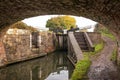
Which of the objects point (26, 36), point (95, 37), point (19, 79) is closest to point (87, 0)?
point (19, 79)

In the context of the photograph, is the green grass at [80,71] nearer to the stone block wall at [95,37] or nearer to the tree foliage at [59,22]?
the stone block wall at [95,37]

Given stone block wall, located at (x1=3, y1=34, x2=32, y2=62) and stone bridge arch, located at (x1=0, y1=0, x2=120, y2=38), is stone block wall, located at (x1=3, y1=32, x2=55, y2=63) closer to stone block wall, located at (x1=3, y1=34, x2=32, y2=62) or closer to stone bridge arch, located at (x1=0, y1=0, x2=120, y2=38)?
stone block wall, located at (x1=3, y1=34, x2=32, y2=62)

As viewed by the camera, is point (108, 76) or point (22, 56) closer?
point (108, 76)

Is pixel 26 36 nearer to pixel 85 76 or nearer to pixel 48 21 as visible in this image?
pixel 85 76

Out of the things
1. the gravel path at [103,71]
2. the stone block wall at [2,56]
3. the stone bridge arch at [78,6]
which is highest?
the stone bridge arch at [78,6]

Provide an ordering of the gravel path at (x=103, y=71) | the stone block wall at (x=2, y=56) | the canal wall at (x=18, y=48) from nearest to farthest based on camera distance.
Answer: the gravel path at (x=103, y=71), the stone block wall at (x=2, y=56), the canal wall at (x=18, y=48)

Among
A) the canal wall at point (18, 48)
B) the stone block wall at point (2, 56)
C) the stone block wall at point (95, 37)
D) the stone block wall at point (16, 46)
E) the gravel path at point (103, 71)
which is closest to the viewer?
the gravel path at point (103, 71)

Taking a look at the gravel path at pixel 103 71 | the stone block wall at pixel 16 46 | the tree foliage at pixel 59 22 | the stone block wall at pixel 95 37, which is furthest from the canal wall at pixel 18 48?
the tree foliage at pixel 59 22

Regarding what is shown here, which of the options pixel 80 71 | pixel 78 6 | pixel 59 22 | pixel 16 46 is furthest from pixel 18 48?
pixel 59 22

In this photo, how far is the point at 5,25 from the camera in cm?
793

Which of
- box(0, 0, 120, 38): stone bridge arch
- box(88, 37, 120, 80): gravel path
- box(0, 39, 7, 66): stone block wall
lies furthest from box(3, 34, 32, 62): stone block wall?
box(88, 37, 120, 80): gravel path

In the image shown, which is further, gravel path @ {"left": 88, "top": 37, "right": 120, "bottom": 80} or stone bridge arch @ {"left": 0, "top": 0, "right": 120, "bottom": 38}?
gravel path @ {"left": 88, "top": 37, "right": 120, "bottom": 80}

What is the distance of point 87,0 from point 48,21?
1121 inches

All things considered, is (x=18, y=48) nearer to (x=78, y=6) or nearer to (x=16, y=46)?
(x=16, y=46)
